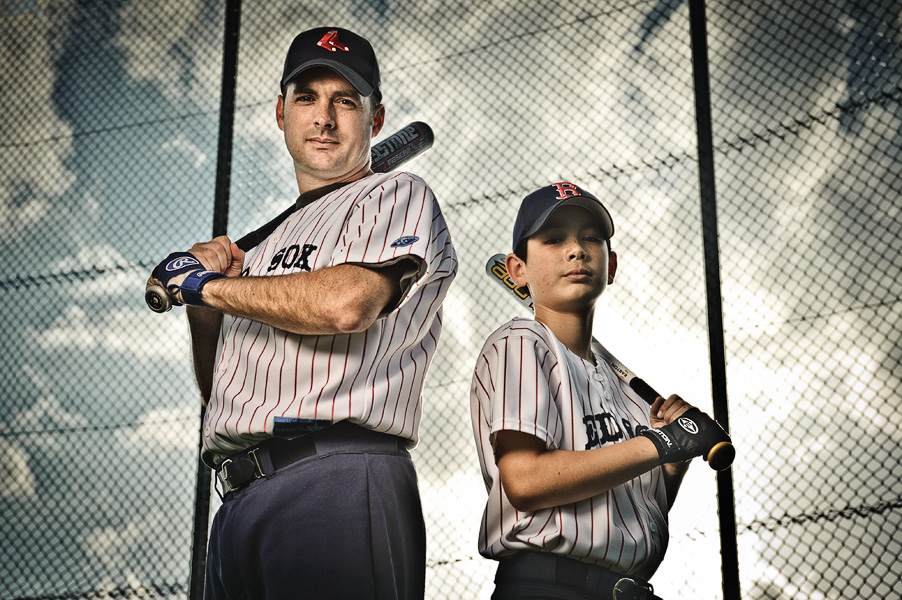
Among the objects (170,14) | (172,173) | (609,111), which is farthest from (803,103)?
(170,14)

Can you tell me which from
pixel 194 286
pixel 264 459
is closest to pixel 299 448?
pixel 264 459

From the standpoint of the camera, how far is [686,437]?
153 centimetres

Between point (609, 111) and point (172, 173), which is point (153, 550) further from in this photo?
point (609, 111)

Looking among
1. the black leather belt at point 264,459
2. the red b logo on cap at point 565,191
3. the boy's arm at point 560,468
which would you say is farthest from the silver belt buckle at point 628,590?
the red b logo on cap at point 565,191

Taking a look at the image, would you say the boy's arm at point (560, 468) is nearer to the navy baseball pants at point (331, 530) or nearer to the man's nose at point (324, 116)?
the navy baseball pants at point (331, 530)

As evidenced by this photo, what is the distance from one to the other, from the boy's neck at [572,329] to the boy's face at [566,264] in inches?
0.6

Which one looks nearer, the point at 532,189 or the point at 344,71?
the point at 344,71

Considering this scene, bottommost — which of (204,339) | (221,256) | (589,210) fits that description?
(204,339)

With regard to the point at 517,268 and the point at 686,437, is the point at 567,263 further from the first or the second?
the point at 686,437

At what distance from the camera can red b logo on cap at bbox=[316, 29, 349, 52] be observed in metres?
1.76

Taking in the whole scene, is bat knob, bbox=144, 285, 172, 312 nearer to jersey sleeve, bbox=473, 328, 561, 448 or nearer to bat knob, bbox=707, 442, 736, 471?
jersey sleeve, bbox=473, 328, 561, 448

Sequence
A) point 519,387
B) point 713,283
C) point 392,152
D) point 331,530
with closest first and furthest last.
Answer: point 331,530, point 519,387, point 713,283, point 392,152

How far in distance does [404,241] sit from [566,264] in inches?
19.4

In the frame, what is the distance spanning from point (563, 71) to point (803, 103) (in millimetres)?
993
